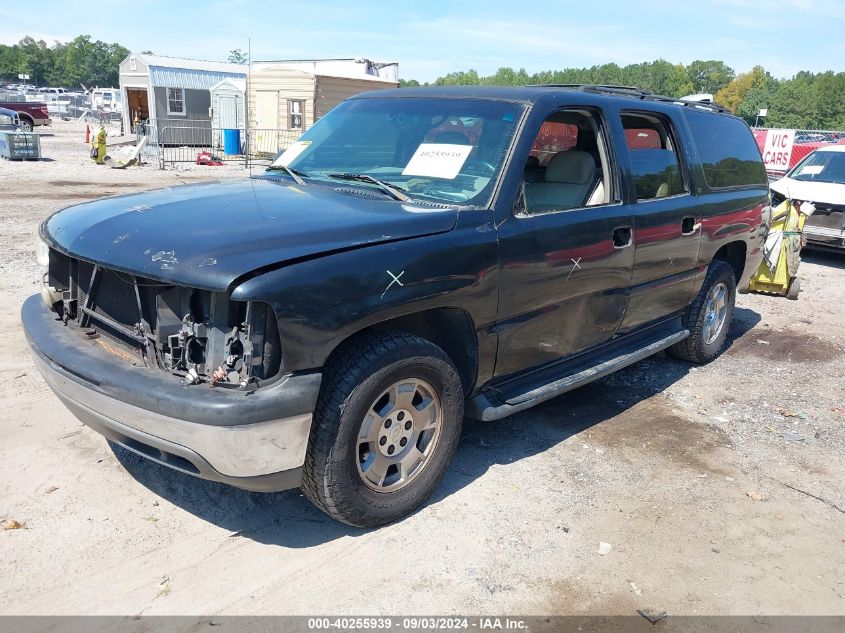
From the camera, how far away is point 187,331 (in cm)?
276

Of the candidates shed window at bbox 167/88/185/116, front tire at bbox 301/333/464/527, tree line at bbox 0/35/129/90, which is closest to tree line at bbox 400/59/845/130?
shed window at bbox 167/88/185/116

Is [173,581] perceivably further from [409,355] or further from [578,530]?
[578,530]

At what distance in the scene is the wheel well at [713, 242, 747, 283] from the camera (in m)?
5.93

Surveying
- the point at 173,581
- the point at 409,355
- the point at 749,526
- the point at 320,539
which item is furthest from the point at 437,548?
the point at 749,526

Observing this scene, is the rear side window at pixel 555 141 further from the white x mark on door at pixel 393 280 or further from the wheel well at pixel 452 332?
the white x mark on door at pixel 393 280

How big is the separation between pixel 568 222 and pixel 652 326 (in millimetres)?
1671

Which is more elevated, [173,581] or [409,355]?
[409,355]

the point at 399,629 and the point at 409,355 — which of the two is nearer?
the point at 399,629

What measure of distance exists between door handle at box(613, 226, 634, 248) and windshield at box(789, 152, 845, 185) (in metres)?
8.96

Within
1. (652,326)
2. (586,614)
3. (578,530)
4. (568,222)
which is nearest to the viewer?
(586,614)

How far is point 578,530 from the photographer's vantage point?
3479mm

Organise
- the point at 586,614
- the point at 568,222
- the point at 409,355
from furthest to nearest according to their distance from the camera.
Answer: the point at 568,222 → the point at 409,355 → the point at 586,614

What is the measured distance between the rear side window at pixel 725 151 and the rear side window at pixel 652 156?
39 centimetres

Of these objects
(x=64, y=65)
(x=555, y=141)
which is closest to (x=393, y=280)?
(x=555, y=141)
